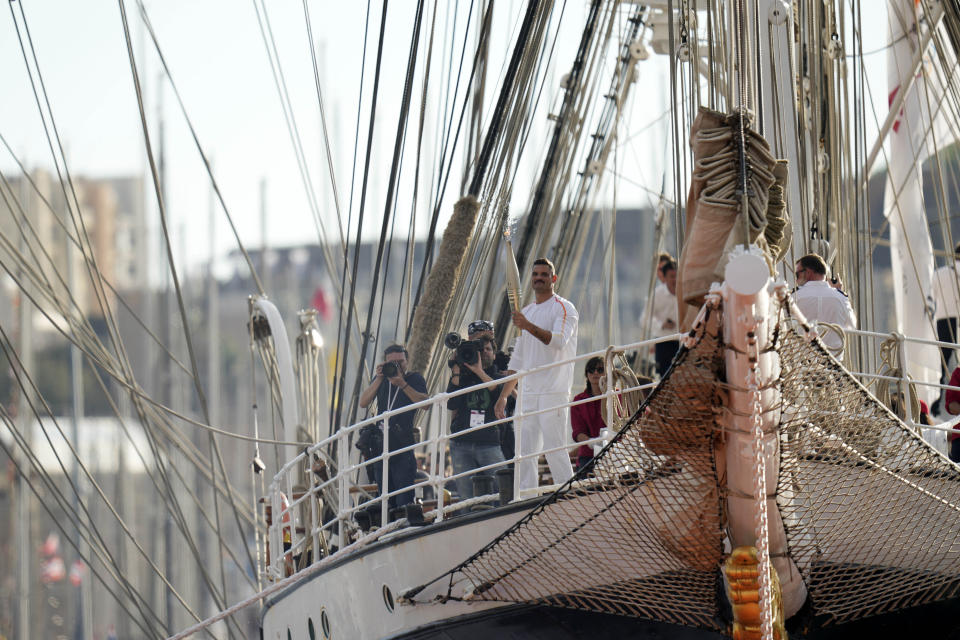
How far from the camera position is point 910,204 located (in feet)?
47.0

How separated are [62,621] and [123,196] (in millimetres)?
26101

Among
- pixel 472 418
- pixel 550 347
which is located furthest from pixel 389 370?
pixel 550 347

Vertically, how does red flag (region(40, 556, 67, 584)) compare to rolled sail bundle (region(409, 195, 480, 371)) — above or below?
below

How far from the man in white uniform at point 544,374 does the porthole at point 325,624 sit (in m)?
1.56

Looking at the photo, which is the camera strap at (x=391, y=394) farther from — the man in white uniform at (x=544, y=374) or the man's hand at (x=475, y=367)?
the man in white uniform at (x=544, y=374)

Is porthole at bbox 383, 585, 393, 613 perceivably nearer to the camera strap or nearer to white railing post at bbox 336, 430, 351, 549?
white railing post at bbox 336, 430, 351, 549

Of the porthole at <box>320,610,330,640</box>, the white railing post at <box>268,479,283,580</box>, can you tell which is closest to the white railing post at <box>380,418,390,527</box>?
the porthole at <box>320,610,330,640</box>

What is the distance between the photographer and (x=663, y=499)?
6.36 meters

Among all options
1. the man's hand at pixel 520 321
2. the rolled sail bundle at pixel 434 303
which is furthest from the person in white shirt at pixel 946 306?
the man's hand at pixel 520 321

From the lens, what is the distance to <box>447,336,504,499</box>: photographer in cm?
844

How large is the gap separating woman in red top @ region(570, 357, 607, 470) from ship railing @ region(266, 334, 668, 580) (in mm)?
86

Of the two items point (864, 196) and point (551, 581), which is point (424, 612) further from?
point (864, 196)

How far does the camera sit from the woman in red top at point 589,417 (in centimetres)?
815

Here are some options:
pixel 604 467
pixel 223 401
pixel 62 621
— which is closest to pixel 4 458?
pixel 62 621
